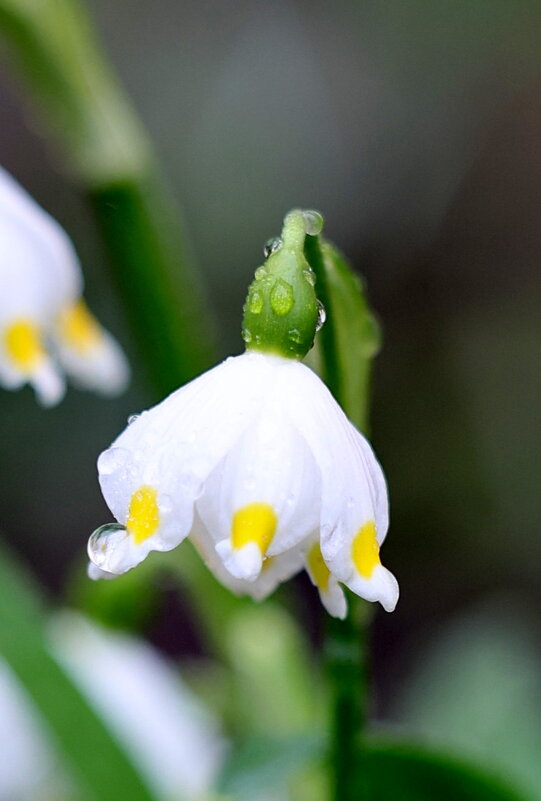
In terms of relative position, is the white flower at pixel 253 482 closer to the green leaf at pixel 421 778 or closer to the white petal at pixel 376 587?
the white petal at pixel 376 587

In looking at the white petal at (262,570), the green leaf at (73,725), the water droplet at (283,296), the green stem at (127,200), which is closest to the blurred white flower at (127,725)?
the green leaf at (73,725)

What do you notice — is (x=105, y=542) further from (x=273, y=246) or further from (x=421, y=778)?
(x=421, y=778)

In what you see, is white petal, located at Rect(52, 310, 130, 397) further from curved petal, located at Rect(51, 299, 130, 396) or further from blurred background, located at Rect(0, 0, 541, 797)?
blurred background, located at Rect(0, 0, 541, 797)

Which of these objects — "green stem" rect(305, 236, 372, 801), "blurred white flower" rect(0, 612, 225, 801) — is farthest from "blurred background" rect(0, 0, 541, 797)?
"green stem" rect(305, 236, 372, 801)

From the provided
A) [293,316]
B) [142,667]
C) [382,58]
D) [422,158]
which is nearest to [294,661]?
[142,667]

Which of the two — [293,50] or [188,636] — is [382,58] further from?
[188,636]

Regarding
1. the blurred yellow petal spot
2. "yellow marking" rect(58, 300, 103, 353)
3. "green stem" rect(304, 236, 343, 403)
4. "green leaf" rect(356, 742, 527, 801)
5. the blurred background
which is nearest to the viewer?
the blurred yellow petal spot
